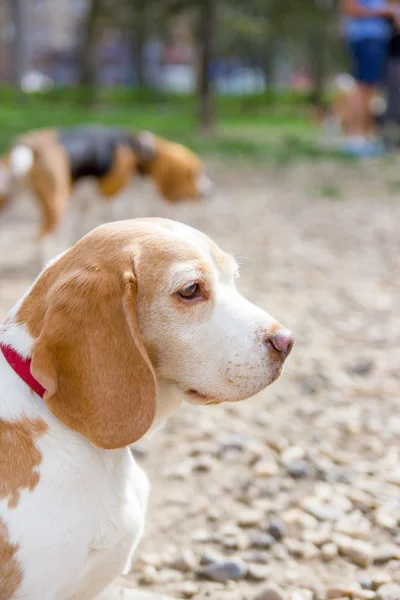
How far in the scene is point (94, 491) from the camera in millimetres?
1979

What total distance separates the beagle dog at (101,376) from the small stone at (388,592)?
0.91 metres

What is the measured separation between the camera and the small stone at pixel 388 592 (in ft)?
8.29

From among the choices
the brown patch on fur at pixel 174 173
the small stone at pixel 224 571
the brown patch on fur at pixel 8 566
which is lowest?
the brown patch on fur at pixel 174 173

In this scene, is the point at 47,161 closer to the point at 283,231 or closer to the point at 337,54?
the point at 283,231

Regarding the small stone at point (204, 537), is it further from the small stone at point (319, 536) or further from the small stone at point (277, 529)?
the small stone at point (319, 536)

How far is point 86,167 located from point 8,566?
5.68 meters

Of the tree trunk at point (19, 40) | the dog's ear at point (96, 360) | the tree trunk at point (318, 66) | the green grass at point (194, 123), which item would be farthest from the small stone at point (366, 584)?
the tree trunk at point (19, 40)

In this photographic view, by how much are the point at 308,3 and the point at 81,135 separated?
15.1 metres

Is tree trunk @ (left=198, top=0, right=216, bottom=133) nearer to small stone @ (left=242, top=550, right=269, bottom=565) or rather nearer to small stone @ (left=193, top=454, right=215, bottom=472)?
small stone @ (left=193, top=454, right=215, bottom=472)

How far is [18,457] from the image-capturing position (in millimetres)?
1934

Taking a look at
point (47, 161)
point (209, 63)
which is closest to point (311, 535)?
point (47, 161)

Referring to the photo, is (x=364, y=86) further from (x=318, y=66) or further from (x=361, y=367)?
(x=318, y=66)

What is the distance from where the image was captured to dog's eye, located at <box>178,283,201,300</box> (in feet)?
6.86

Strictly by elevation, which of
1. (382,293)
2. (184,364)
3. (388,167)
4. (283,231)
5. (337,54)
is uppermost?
(184,364)
